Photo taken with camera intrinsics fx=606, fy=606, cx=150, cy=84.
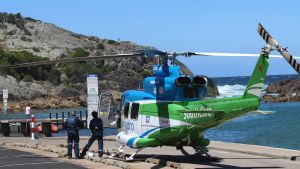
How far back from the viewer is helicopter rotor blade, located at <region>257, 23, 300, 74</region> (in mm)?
15680

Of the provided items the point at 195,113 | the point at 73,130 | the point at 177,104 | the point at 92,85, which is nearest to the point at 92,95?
the point at 92,85

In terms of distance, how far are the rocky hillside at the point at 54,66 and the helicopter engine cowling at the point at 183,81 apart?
73.6 m

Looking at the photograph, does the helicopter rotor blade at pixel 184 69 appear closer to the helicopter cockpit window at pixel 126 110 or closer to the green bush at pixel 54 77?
the helicopter cockpit window at pixel 126 110

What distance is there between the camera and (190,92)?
18.1 metres

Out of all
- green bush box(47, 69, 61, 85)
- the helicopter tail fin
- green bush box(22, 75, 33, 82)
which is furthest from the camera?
green bush box(47, 69, 61, 85)

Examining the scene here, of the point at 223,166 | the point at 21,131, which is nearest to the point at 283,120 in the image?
the point at 21,131

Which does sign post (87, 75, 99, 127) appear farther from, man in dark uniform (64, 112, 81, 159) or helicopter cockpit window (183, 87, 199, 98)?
helicopter cockpit window (183, 87, 199, 98)

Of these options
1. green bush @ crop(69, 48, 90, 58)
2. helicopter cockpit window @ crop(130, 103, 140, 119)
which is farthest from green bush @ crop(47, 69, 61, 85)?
helicopter cockpit window @ crop(130, 103, 140, 119)

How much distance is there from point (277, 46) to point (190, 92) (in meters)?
3.16

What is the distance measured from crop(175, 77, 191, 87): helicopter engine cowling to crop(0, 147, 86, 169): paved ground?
381 cm

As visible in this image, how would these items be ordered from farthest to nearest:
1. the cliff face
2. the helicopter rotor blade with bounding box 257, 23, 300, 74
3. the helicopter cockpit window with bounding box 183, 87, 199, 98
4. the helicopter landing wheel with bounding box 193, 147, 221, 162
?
the cliff face → the helicopter landing wheel with bounding box 193, 147, 221, 162 → the helicopter cockpit window with bounding box 183, 87, 199, 98 → the helicopter rotor blade with bounding box 257, 23, 300, 74

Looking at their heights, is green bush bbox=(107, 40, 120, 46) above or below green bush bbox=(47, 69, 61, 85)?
above

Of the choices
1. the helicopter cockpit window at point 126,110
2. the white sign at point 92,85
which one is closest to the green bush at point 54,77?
the white sign at point 92,85

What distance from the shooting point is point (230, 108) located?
16.6 meters
